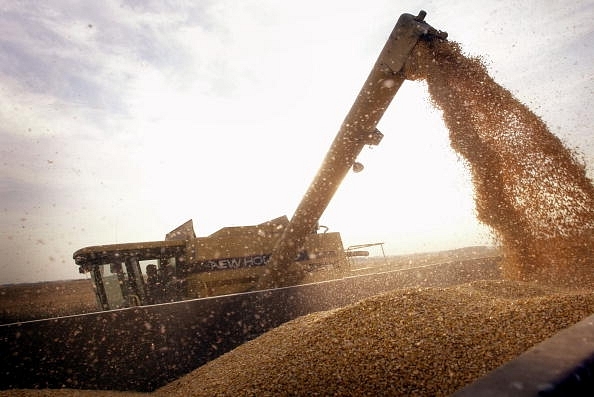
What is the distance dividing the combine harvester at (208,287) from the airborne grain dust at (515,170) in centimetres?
45

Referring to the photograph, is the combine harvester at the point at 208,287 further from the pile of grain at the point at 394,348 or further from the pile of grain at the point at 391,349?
the pile of grain at the point at 394,348

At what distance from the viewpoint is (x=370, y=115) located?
4031 mm

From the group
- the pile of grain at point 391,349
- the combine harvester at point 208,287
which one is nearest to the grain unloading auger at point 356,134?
the combine harvester at point 208,287

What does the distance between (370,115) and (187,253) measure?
3235mm

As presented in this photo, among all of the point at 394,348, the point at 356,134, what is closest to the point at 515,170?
the point at 356,134

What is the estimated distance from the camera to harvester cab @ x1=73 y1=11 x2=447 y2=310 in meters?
4.43

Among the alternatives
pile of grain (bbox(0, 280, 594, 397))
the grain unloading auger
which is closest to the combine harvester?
the grain unloading auger

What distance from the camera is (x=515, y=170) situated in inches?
140

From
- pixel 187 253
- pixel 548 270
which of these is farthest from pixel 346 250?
pixel 548 270

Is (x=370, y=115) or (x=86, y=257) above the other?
(x=370, y=115)

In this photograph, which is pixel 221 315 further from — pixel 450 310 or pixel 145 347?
pixel 450 310

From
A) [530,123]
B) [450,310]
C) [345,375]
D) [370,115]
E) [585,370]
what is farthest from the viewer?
[370,115]

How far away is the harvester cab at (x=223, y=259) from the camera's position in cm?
443

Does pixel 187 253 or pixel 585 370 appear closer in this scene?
pixel 585 370
